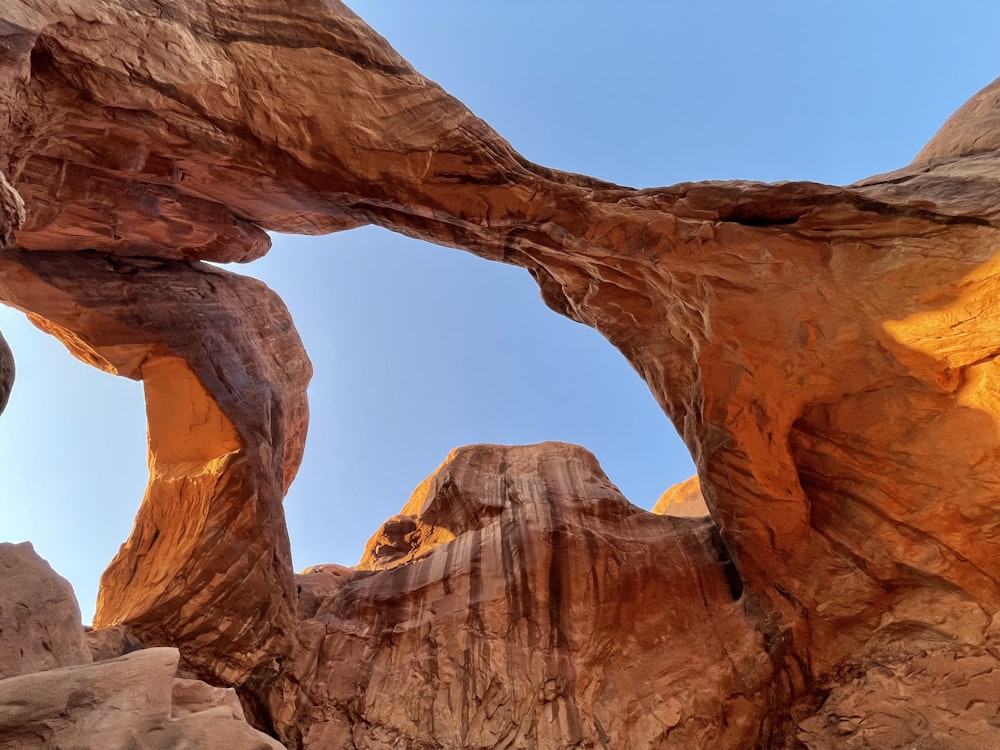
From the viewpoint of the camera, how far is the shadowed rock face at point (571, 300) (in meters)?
9.58

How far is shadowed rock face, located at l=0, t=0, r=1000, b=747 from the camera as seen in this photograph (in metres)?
9.58

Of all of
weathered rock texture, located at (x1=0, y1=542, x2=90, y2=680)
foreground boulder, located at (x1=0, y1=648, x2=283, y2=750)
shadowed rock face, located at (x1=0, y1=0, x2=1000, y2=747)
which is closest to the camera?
foreground boulder, located at (x1=0, y1=648, x2=283, y2=750)

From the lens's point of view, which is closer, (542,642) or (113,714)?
(113,714)

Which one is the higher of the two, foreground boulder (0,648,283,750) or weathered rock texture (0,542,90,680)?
weathered rock texture (0,542,90,680)

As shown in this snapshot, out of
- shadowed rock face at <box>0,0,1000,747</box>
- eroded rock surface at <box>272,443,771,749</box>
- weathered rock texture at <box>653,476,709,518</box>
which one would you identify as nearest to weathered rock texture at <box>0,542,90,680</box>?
shadowed rock face at <box>0,0,1000,747</box>

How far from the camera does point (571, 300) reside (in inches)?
534

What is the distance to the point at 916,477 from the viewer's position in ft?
35.8

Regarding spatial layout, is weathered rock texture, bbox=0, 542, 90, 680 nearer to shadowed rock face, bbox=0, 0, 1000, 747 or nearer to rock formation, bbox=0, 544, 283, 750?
rock formation, bbox=0, 544, 283, 750

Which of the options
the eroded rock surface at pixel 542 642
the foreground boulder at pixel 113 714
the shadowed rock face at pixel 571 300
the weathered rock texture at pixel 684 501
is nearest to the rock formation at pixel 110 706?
the foreground boulder at pixel 113 714

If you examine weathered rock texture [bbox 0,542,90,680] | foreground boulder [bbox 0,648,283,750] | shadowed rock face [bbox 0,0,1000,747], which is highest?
shadowed rock face [bbox 0,0,1000,747]

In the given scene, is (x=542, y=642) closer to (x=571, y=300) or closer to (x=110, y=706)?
(x=571, y=300)

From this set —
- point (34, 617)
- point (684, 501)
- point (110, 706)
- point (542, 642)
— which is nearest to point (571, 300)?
point (542, 642)

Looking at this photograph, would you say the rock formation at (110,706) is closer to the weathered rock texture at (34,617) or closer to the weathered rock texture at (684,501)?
the weathered rock texture at (34,617)

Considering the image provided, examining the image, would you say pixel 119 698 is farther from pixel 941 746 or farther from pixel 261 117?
pixel 941 746
